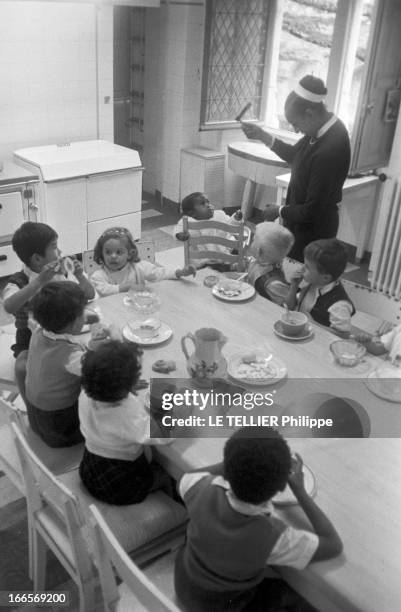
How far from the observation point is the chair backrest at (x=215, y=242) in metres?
3.00

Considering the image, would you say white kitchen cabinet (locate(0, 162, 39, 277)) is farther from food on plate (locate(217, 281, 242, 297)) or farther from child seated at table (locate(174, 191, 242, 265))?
food on plate (locate(217, 281, 242, 297))

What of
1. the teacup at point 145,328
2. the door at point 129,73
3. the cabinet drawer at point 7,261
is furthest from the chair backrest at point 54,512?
the door at point 129,73

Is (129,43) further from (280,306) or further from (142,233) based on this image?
(280,306)

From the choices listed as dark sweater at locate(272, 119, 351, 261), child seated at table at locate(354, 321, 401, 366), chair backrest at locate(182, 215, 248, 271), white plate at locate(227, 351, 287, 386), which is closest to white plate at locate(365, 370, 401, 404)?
child seated at table at locate(354, 321, 401, 366)

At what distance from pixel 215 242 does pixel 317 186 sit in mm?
605

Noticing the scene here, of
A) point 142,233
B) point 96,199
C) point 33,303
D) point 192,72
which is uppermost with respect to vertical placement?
point 192,72

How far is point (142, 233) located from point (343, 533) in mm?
3900

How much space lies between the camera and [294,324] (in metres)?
2.11

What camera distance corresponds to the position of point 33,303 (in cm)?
187

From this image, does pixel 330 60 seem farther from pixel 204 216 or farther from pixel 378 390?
pixel 378 390

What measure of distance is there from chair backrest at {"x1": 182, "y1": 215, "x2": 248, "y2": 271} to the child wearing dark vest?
2.45 ft

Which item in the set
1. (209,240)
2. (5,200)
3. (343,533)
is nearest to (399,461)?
(343,533)

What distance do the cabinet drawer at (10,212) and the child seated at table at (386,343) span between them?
2.53 metres

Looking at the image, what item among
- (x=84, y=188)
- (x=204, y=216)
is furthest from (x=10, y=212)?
(x=204, y=216)
